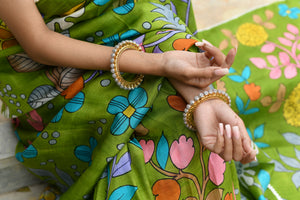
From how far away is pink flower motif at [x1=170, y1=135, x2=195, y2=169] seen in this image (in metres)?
0.68

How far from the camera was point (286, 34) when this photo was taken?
120 cm

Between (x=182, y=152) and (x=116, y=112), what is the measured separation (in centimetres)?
16

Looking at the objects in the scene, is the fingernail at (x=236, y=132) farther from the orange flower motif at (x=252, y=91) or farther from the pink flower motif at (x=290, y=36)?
the pink flower motif at (x=290, y=36)

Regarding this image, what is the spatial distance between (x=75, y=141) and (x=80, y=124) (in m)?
0.06

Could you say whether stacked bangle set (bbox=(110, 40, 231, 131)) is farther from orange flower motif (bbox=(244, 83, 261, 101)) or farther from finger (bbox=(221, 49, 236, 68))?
orange flower motif (bbox=(244, 83, 261, 101))

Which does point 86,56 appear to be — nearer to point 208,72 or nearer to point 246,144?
point 208,72

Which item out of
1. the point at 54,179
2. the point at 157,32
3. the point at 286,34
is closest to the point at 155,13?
the point at 157,32

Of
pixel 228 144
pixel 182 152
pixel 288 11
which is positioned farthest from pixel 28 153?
pixel 288 11

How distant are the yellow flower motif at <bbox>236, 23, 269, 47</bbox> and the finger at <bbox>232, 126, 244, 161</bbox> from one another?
645 mm

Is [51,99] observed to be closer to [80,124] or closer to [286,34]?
[80,124]

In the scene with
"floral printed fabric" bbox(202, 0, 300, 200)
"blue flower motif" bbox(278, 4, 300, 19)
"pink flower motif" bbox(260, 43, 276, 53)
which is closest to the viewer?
"floral printed fabric" bbox(202, 0, 300, 200)

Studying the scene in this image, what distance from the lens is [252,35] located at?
1.20 m

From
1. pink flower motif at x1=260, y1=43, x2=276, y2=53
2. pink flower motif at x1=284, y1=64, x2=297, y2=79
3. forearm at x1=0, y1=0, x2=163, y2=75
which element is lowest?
pink flower motif at x1=284, y1=64, x2=297, y2=79

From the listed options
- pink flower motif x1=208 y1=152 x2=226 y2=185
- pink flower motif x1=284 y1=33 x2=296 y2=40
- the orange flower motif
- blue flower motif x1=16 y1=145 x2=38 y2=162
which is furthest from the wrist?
pink flower motif x1=284 y1=33 x2=296 y2=40
